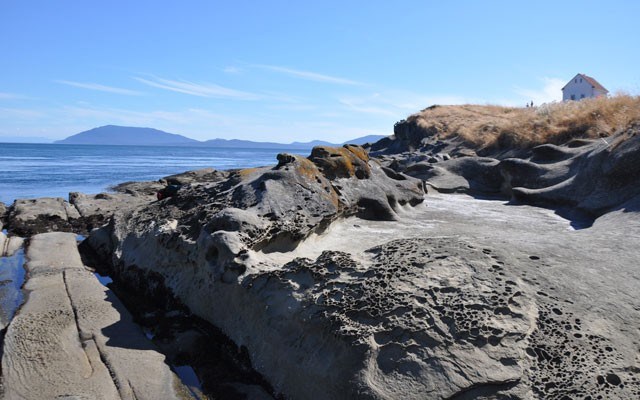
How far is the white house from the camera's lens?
5609cm

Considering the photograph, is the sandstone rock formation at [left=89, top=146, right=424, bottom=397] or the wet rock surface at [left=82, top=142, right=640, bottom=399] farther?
the sandstone rock formation at [left=89, top=146, right=424, bottom=397]

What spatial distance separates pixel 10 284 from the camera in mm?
7844

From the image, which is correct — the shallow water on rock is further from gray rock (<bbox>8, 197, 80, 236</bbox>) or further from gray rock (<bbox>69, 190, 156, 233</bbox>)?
gray rock (<bbox>69, 190, 156, 233</bbox>)

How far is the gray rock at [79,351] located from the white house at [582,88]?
58.7m

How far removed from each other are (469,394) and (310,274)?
6.98 ft

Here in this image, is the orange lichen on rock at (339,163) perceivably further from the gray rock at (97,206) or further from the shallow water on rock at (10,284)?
the gray rock at (97,206)

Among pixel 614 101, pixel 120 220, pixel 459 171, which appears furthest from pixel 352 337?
pixel 614 101

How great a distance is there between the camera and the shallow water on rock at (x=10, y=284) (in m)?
6.59

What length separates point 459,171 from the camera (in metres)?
13.9

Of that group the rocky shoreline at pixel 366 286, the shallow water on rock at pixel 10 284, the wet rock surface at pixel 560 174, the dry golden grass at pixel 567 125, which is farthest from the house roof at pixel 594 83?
the shallow water on rock at pixel 10 284

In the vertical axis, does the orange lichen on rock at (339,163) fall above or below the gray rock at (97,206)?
above

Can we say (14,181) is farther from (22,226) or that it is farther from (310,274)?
(310,274)

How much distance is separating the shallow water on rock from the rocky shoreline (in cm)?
19

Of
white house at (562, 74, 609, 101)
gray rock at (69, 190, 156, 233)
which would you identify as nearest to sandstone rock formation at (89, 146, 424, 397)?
gray rock at (69, 190, 156, 233)
